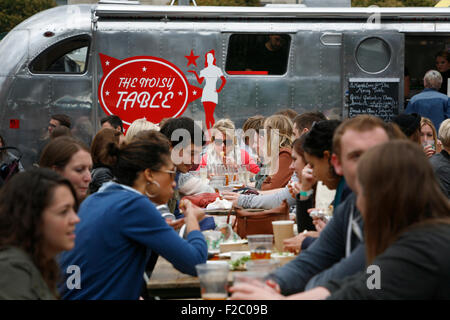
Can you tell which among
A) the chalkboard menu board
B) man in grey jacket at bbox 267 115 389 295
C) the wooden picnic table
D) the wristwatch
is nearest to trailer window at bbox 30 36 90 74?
the chalkboard menu board

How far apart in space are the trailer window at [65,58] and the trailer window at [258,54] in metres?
2.36

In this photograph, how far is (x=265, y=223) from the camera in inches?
198

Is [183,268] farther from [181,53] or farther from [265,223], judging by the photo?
[181,53]

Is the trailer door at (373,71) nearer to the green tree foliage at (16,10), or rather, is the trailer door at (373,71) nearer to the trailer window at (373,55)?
the trailer window at (373,55)

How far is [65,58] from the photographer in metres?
11.0

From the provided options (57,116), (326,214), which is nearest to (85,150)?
(326,214)

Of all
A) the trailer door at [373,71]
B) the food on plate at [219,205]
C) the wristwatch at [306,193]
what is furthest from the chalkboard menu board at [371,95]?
the wristwatch at [306,193]

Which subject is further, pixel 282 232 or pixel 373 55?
pixel 373 55

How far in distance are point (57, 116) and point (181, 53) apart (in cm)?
223

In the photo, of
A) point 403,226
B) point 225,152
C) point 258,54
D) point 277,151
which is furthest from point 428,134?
point 403,226

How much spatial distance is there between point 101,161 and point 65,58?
205 inches

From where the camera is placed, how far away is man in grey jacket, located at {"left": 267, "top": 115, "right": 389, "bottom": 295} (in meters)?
3.35

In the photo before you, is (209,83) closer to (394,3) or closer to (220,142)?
(220,142)

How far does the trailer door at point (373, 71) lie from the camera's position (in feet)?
36.2
